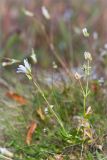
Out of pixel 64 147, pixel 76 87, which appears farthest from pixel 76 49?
pixel 64 147

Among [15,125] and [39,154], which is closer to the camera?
[39,154]

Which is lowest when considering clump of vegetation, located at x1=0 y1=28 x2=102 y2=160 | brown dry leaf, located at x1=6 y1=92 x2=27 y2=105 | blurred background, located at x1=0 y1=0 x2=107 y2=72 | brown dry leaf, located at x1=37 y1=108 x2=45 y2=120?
clump of vegetation, located at x1=0 y1=28 x2=102 y2=160

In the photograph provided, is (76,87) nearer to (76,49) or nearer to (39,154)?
(39,154)

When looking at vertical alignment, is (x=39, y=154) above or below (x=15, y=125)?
below

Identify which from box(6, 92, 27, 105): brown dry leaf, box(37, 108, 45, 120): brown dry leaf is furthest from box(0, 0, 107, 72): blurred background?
box(37, 108, 45, 120): brown dry leaf

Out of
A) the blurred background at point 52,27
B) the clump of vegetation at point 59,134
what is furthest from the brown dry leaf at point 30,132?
the blurred background at point 52,27

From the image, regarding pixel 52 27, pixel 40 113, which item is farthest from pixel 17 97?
pixel 52 27

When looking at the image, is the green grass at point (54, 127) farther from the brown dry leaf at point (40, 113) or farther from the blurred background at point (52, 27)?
the blurred background at point (52, 27)

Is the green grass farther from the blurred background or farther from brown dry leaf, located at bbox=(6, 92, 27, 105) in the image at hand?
the blurred background

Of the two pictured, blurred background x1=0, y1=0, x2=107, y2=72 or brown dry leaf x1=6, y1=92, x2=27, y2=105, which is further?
blurred background x1=0, y1=0, x2=107, y2=72
